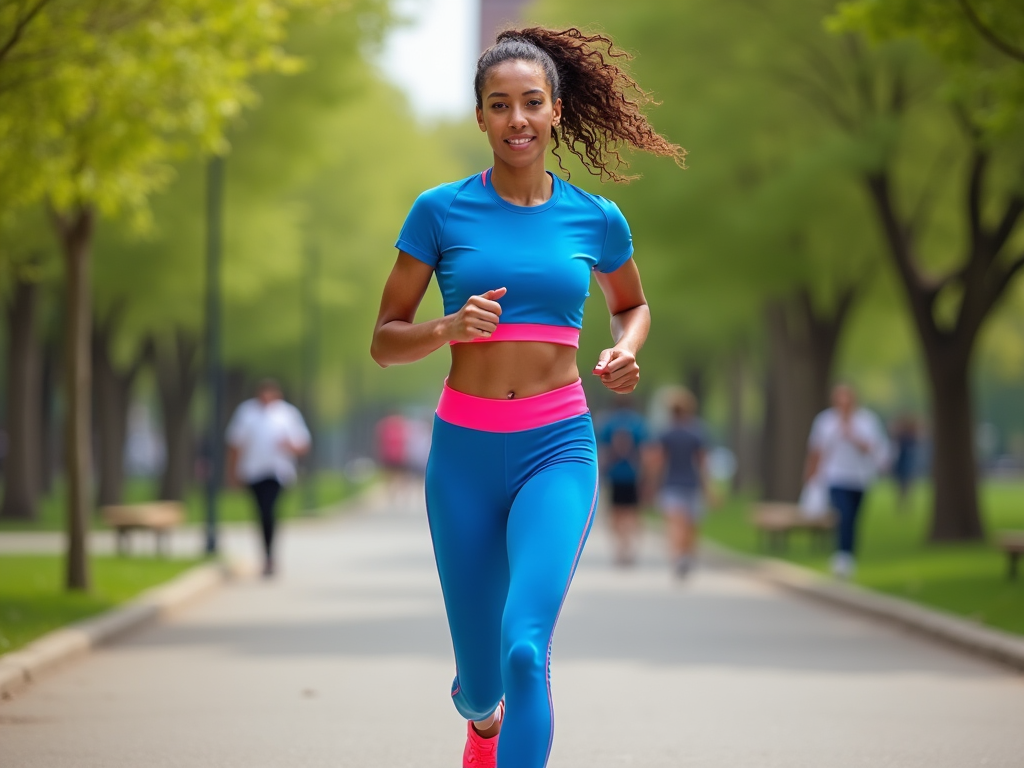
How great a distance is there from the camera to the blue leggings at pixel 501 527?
17.0 feet

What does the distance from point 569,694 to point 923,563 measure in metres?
11.1

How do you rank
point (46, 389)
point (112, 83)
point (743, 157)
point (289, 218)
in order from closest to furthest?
point (112, 83), point (743, 157), point (289, 218), point (46, 389)

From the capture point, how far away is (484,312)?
5055 mm

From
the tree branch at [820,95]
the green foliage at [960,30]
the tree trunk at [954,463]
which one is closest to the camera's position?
the green foliage at [960,30]

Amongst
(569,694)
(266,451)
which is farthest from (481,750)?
(266,451)

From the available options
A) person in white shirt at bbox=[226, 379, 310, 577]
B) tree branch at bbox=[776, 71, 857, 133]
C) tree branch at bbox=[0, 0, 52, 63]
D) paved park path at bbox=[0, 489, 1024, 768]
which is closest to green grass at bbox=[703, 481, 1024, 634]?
paved park path at bbox=[0, 489, 1024, 768]

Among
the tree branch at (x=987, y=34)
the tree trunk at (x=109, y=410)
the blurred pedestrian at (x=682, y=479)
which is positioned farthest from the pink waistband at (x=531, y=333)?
the tree trunk at (x=109, y=410)

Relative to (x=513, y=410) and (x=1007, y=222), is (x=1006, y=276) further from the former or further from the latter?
(x=513, y=410)

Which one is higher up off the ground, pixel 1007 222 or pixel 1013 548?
pixel 1007 222

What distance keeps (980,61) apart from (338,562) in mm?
9509

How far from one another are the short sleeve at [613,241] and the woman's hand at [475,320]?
0.68m

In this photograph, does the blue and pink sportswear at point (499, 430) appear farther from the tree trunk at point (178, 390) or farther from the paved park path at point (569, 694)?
the tree trunk at point (178, 390)

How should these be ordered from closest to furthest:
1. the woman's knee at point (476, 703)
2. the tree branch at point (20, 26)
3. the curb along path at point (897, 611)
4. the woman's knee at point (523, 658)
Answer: the woman's knee at point (523, 658), the woman's knee at point (476, 703), the tree branch at point (20, 26), the curb along path at point (897, 611)

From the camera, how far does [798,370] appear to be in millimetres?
33094
